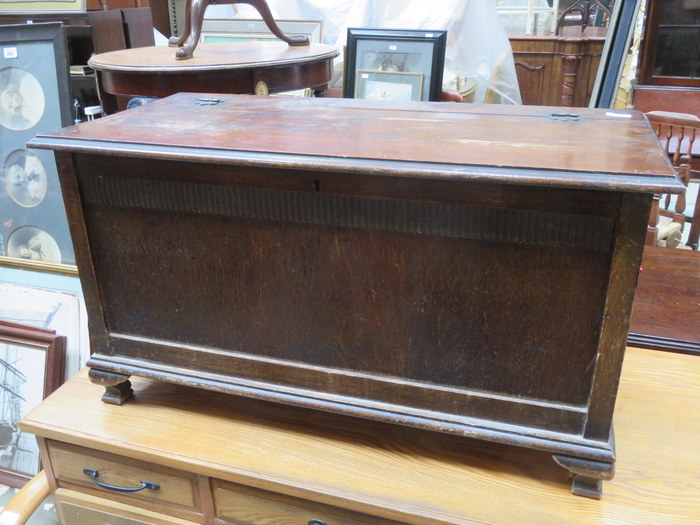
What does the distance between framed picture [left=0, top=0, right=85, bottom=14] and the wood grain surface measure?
1.82 meters

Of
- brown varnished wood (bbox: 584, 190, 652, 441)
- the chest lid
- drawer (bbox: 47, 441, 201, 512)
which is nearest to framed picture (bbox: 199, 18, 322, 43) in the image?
the chest lid

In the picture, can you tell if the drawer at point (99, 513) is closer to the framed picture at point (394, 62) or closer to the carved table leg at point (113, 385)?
the carved table leg at point (113, 385)

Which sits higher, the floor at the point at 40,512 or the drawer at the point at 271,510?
the drawer at the point at 271,510

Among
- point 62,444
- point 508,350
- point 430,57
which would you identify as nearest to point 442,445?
point 508,350

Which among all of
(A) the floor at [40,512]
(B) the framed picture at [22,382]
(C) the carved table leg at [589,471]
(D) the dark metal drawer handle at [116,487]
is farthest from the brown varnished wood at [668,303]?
(A) the floor at [40,512]

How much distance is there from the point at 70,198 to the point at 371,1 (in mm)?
2186

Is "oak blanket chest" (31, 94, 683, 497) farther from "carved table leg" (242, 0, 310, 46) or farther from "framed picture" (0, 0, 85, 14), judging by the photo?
"framed picture" (0, 0, 85, 14)

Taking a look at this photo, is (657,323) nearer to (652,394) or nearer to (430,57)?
(652,394)

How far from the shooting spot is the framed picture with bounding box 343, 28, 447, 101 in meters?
1.91

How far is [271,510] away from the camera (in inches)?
41.1

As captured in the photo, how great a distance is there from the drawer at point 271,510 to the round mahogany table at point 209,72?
1033 mm

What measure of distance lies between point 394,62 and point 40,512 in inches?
64.6

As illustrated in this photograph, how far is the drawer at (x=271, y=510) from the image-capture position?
1.00 metres

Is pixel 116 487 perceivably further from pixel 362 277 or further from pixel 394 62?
pixel 394 62
